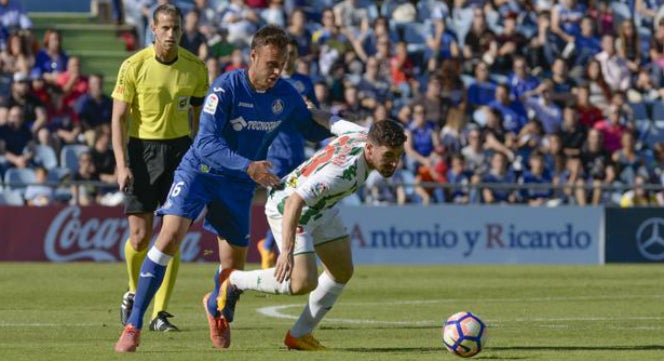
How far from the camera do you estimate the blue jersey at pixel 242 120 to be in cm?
1071

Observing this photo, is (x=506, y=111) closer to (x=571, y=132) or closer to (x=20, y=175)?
(x=571, y=132)

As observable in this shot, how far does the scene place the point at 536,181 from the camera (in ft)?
83.7

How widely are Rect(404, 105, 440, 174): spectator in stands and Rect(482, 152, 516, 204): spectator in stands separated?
97 cm

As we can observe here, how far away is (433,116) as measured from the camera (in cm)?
2603

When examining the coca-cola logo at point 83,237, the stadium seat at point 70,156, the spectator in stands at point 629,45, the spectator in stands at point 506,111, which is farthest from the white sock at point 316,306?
the spectator in stands at point 629,45

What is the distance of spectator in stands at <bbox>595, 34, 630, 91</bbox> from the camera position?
28.7 metres

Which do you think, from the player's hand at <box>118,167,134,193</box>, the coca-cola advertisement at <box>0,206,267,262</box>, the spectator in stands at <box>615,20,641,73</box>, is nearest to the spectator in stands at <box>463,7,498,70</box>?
the spectator in stands at <box>615,20,641,73</box>

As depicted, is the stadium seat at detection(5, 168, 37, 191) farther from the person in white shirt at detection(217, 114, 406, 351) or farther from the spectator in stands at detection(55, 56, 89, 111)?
the person in white shirt at detection(217, 114, 406, 351)

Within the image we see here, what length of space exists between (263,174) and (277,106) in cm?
104

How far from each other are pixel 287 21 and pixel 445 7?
3.25 metres

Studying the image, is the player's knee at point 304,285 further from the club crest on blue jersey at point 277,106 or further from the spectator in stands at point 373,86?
the spectator in stands at point 373,86

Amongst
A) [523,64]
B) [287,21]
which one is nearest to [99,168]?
[287,21]

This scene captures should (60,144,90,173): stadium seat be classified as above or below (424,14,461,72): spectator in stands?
below

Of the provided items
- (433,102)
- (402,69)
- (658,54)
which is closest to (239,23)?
(402,69)
